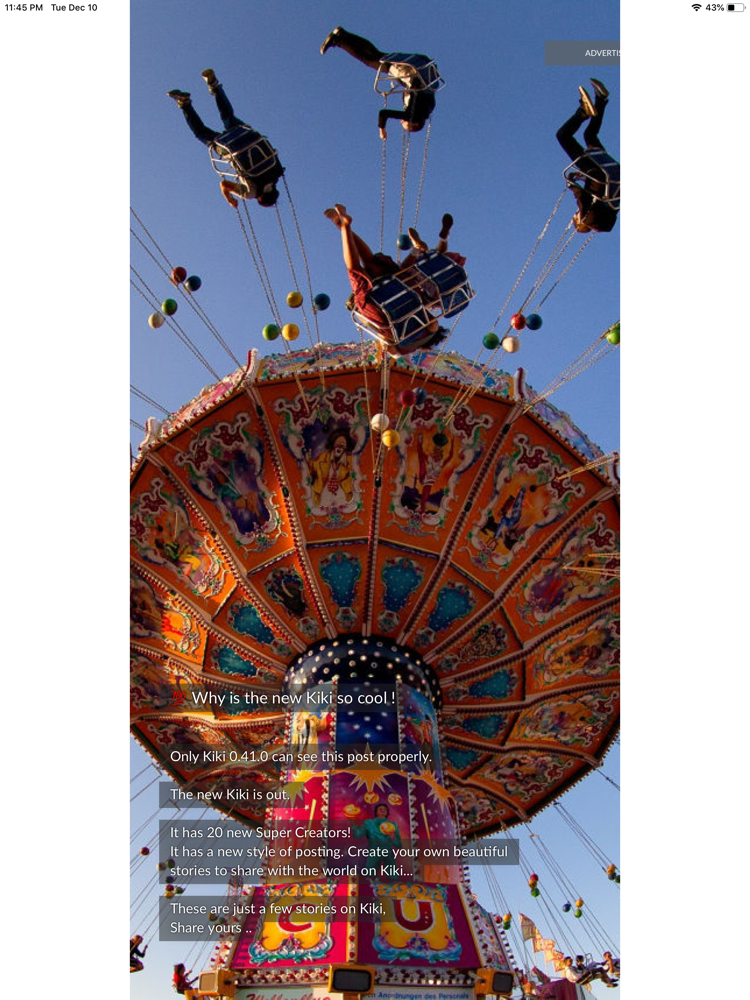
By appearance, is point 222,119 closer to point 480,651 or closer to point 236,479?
point 236,479

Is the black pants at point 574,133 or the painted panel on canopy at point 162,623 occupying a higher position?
the black pants at point 574,133

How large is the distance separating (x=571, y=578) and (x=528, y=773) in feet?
13.4

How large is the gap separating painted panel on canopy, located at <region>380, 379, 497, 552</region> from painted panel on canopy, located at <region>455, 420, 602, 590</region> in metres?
0.29

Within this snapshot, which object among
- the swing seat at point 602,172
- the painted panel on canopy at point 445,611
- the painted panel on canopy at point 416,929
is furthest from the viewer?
the painted panel on canopy at point 445,611

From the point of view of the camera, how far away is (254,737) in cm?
1302

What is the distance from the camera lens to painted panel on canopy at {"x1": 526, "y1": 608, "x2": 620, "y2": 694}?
12125mm

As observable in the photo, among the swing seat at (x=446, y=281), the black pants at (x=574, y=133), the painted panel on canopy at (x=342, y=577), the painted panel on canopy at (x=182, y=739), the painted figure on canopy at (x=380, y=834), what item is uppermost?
the black pants at (x=574, y=133)

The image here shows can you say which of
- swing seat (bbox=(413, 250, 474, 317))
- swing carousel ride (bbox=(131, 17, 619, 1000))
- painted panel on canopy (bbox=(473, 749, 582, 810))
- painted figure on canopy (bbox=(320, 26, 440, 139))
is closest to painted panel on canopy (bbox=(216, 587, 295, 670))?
swing carousel ride (bbox=(131, 17, 619, 1000))

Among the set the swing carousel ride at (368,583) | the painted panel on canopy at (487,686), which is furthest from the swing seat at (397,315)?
the painted panel on canopy at (487,686)

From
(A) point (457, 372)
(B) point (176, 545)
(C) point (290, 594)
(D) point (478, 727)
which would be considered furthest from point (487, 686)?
(B) point (176, 545)

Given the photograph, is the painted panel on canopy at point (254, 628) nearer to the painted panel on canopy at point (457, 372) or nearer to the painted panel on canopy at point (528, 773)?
the painted panel on canopy at point (457, 372)

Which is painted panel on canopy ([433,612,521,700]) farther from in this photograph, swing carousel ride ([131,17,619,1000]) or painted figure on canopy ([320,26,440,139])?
painted figure on canopy ([320,26,440,139])

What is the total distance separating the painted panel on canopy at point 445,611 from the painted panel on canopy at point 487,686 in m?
0.66

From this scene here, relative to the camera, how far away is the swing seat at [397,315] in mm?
8375
